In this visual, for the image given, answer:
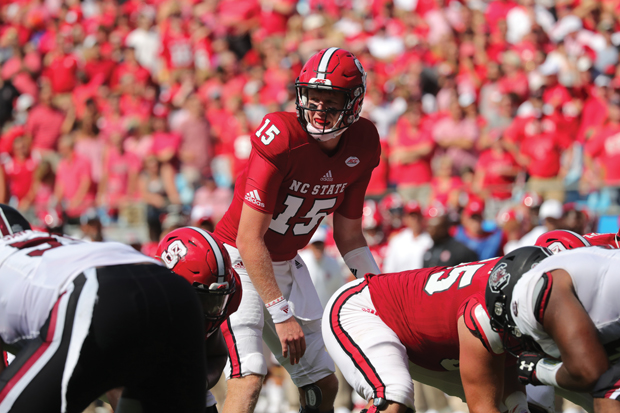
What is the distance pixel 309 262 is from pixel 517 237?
201cm

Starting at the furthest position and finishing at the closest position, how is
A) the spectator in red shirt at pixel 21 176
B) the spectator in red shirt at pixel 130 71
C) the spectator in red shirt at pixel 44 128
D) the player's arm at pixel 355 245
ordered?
1. the spectator in red shirt at pixel 130 71
2. the spectator in red shirt at pixel 44 128
3. the spectator in red shirt at pixel 21 176
4. the player's arm at pixel 355 245

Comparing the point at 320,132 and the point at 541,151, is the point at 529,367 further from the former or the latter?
the point at 541,151

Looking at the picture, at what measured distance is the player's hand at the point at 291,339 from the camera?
13.0ft

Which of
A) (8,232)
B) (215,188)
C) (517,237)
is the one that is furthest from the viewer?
(215,188)

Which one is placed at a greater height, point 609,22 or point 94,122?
point 609,22

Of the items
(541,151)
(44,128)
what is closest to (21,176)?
(44,128)

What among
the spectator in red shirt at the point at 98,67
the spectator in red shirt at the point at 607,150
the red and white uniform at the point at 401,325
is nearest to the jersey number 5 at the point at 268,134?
the red and white uniform at the point at 401,325

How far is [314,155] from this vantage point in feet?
13.8

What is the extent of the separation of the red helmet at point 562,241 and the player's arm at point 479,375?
71 cm

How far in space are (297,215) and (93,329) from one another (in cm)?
194

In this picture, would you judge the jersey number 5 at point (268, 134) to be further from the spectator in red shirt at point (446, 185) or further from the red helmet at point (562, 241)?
the spectator in red shirt at point (446, 185)

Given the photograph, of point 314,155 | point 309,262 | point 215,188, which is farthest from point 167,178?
point 314,155

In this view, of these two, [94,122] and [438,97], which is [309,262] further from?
[94,122]

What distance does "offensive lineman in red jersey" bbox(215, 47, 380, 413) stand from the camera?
13.2ft
